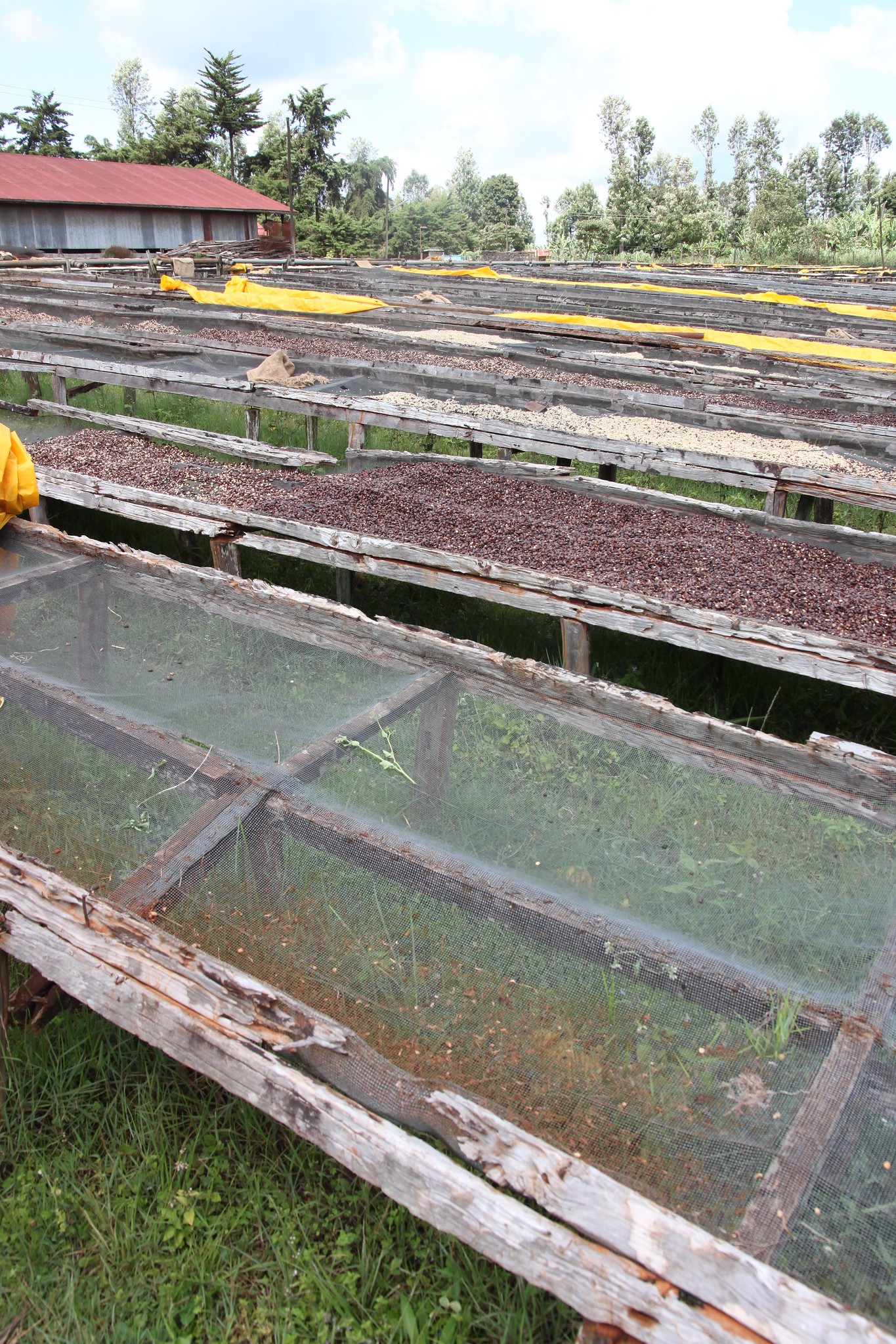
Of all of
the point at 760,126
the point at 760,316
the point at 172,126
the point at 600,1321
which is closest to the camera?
the point at 600,1321

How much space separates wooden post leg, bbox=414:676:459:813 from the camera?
2443 millimetres

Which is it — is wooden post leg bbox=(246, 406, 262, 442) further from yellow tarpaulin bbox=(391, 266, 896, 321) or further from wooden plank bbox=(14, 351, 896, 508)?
yellow tarpaulin bbox=(391, 266, 896, 321)

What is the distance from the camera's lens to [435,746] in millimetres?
2592

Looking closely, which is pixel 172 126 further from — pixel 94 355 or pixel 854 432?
pixel 854 432

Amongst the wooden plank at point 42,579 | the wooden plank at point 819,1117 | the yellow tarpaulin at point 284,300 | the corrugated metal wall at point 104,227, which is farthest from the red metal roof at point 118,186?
the wooden plank at point 819,1117

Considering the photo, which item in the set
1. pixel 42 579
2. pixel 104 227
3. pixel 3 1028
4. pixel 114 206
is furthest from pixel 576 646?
pixel 104 227

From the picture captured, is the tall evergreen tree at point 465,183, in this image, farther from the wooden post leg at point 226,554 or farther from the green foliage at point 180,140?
the wooden post leg at point 226,554

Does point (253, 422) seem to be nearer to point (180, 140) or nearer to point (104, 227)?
point (104, 227)

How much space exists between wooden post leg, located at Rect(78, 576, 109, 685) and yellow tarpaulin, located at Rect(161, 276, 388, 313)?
23.4ft

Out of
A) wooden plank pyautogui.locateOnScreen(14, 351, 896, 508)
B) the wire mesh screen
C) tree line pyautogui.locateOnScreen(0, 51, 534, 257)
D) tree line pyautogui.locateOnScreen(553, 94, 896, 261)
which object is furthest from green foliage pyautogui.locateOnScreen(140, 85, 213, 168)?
the wire mesh screen

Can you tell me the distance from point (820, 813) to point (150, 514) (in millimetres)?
3346

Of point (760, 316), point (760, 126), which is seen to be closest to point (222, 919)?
point (760, 316)

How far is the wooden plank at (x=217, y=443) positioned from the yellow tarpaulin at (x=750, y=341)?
4.80 metres

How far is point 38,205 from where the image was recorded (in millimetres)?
22188
